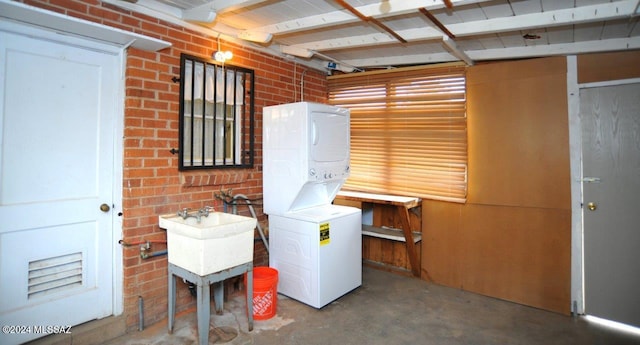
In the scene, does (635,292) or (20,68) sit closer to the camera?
(20,68)

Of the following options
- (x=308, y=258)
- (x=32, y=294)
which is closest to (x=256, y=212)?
(x=308, y=258)

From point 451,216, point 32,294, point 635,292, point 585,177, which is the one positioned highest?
point 585,177

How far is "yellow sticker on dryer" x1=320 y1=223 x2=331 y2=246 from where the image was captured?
322 cm

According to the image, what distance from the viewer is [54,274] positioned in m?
2.50

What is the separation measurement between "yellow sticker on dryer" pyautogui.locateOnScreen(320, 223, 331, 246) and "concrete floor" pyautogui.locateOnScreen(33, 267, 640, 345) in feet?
2.11

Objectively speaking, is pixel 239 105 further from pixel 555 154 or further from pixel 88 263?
pixel 555 154

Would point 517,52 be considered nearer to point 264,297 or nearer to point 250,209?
point 250,209

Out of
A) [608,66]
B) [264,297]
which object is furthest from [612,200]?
[264,297]

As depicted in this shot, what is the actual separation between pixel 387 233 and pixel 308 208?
1.12 metres

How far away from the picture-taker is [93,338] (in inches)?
101

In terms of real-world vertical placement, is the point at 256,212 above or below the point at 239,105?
below

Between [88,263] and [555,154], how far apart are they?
4129 millimetres

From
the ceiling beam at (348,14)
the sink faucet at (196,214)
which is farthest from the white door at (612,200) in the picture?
the sink faucet at (196,214)

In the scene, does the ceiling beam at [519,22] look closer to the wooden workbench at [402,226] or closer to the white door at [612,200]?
the white door at [612,200]
